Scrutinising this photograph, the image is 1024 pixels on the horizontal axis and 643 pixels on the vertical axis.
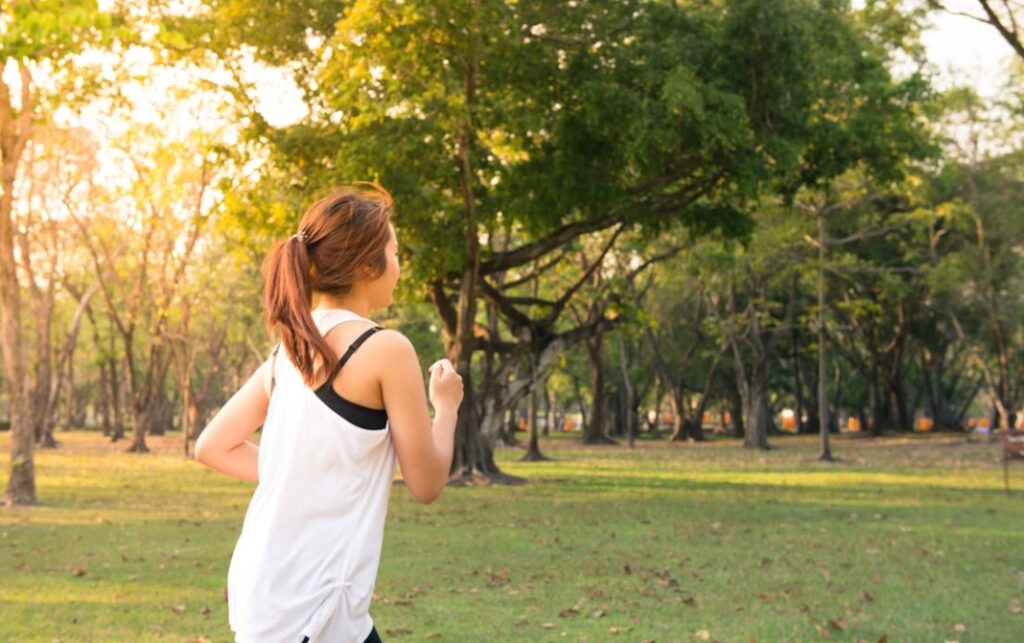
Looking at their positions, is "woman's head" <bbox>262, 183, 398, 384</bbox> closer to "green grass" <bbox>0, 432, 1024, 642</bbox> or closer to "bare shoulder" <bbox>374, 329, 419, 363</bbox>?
"bare shoulder" <bbox>374, 329, 419, 363</bbox>

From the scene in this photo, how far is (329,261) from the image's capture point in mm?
3131

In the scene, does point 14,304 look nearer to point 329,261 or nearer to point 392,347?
point 329,261

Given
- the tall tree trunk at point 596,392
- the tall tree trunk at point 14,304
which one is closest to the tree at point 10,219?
the tall tree trunk at point 14,304

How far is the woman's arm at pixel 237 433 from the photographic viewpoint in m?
3.30

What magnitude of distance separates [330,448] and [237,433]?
0.50 meters

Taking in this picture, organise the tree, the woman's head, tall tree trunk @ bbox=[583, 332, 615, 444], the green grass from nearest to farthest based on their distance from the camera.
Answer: the woman's head < the green grass < the tree < tall tree trunk @ bbox=[583, 332, 615, 444]

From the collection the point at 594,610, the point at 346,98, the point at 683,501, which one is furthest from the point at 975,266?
the point at 594,610

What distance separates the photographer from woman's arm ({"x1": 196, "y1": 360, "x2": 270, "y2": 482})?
10.8ft

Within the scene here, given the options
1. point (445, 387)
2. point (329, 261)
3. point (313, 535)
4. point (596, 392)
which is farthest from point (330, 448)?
point (596, 392)

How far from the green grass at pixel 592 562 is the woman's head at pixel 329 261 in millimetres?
6162

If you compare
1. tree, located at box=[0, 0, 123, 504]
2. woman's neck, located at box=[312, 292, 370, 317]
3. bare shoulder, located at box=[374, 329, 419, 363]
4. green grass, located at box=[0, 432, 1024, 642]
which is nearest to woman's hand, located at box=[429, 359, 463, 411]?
bare shoulder, located at box=[374, 329, 419, 363]

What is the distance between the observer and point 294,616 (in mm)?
2936

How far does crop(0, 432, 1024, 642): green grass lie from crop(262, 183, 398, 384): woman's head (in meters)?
6.16

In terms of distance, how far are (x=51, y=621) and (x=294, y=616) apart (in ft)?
24.5
